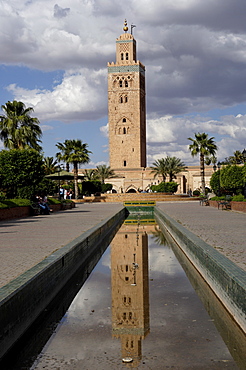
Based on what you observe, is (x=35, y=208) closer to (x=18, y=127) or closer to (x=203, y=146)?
(x=18, y=127)

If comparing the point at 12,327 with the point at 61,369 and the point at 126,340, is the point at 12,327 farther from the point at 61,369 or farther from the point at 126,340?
the point at 126,340

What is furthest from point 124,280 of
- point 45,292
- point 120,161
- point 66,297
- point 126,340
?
point 120,161

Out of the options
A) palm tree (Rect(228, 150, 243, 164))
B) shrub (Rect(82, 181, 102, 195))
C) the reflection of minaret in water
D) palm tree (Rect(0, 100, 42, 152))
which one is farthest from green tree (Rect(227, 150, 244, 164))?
the reflection of minaret in water

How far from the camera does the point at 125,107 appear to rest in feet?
278

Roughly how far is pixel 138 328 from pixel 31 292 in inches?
51.2

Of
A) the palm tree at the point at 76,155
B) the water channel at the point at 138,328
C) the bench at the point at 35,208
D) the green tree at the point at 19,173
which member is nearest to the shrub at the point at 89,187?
the palm tree at the point at 76,155

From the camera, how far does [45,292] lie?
20.3ft

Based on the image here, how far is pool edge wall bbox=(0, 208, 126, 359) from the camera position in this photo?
4.47 m

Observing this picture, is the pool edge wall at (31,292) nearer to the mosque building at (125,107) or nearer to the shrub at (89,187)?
the shrub at (89,187)

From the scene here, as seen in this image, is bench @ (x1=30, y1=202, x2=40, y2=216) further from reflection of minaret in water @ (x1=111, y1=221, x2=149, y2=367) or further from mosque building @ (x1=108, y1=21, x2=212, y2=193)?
mosque building @ (x1=108, y1=21, x2=212, y2=193)

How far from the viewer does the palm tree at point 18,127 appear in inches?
1319

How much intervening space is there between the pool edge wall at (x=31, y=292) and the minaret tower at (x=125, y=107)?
7557 cm

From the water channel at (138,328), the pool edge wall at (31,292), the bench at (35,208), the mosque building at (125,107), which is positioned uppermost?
the mosque building at (125,107)

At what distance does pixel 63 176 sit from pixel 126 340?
28768 millimetres
